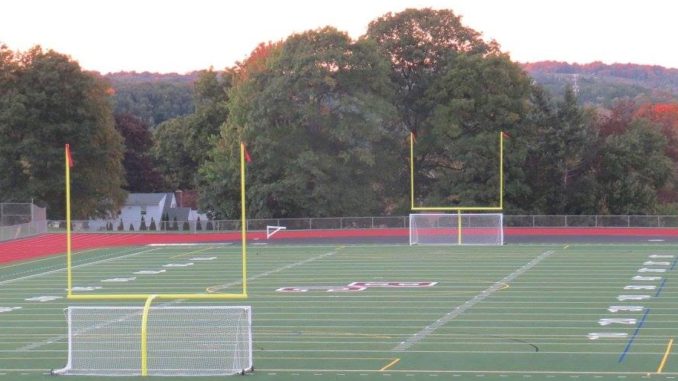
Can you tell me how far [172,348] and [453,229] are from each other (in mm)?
26084

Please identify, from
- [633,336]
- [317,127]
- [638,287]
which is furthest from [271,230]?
[633,336]

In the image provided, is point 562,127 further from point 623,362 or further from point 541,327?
point 623,362

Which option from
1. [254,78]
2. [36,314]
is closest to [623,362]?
[36,314]

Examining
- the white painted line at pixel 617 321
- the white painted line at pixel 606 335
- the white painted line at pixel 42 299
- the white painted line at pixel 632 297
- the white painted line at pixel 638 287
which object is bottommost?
the white painted line at pixel 606 335

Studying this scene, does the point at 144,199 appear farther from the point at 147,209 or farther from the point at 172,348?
the point at 172,348

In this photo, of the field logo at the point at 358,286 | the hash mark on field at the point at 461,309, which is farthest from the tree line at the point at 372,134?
the field logo at the point at 358,286

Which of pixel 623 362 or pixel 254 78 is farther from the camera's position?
pixel 254 78

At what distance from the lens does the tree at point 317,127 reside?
49.2 m

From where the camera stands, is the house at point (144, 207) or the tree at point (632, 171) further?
the house at point (144, 207)

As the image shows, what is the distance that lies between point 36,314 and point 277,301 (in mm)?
5015

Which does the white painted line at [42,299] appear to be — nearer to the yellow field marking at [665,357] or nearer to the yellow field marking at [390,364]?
the yellow field marking at [390,364]

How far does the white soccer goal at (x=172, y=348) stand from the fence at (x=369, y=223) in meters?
28.5

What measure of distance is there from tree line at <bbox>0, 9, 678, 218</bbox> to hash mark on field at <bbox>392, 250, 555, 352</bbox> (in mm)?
16650

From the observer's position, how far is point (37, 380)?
647 inches
